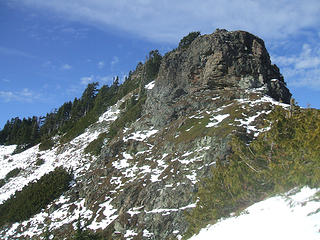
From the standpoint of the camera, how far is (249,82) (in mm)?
42156

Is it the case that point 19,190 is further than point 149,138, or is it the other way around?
point 19,190

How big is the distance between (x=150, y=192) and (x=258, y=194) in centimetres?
1289

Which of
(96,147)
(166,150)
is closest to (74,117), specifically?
(96,147)

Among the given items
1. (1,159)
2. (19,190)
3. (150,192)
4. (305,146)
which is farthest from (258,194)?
(1,159)

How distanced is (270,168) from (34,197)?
115 ft

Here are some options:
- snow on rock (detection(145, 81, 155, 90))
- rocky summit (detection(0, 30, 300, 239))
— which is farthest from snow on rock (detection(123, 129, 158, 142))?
snow on rock (detection(145, 81, 155, 90))

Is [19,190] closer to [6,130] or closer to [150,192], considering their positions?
[150,192]

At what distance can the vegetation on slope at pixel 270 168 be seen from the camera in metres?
11.8

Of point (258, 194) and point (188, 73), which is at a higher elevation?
point (188, 73)

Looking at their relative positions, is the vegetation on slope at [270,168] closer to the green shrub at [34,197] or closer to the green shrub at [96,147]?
the green shrub at [34,197]

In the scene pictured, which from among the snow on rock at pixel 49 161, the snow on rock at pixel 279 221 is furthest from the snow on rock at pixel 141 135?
the snow on rock at pixel 279 221

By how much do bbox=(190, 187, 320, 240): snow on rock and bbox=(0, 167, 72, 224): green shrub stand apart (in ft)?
95.1

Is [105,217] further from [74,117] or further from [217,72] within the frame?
[74,117]

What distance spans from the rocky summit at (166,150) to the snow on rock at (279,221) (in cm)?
478
